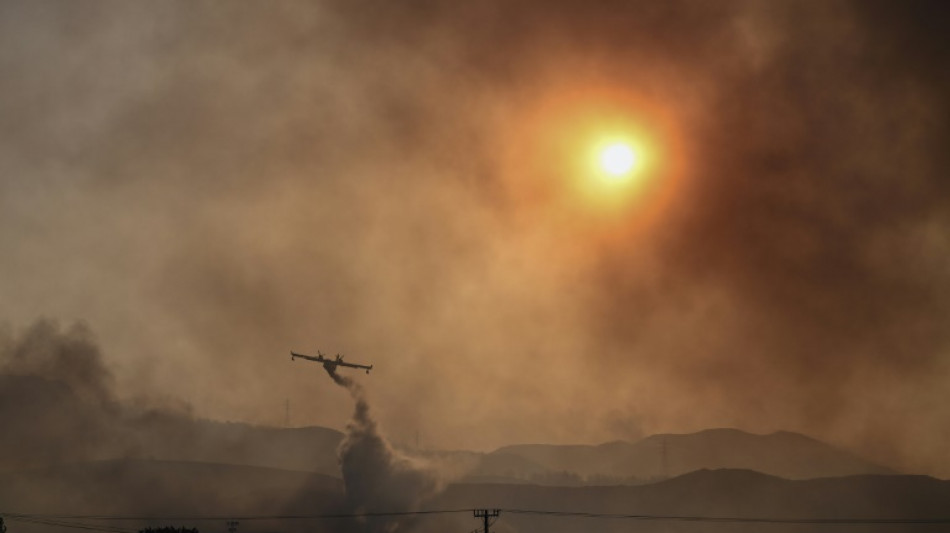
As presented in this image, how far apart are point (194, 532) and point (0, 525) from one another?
2707 centimetres

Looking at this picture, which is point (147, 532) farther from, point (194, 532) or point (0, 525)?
point (0, 525)

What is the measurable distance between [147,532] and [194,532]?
24.2ft

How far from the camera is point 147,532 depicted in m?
143

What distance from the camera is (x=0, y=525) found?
469 ft

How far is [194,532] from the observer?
148 metres

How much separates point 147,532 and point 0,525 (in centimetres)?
A: 2110

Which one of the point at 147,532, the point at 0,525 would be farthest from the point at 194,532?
the point at 0,525
